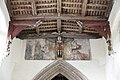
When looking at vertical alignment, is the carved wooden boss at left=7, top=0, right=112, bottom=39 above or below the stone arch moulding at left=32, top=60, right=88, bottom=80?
above

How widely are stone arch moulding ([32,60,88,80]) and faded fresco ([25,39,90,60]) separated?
311 mm

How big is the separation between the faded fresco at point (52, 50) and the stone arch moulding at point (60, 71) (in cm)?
31

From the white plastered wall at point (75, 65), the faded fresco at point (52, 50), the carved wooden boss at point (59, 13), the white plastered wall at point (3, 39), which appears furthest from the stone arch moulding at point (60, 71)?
the carved wooden boss at point (59, 13)

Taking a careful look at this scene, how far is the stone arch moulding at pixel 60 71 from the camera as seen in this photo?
10.1m

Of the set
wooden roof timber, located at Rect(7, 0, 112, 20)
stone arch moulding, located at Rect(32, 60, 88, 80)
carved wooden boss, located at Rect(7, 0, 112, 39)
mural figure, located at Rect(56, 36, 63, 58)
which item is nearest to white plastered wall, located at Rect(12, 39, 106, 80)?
stone arch moulding, located at Rect(32, 60, 88, 80)

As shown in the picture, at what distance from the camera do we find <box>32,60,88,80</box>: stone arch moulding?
1009 centimetres

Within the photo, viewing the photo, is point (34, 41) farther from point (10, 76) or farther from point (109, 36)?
point (109, 36)

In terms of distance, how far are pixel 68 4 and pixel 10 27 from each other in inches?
92.4

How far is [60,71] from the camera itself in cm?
1045

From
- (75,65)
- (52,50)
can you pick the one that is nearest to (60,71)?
(75,65)

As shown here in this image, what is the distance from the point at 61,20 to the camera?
9.94m

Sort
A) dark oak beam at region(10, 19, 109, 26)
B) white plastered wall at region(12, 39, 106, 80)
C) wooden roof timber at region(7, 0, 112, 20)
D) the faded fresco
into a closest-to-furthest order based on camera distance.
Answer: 1. wooden roof timber at region(7, 0, 112, 20)
2. dark oak beam at region(10, 19, 109, 26)
3. white plastered wall at region(12, 39, 106, 80)
4. the faded fresco

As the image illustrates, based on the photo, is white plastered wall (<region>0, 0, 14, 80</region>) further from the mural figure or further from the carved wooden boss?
the mural figure

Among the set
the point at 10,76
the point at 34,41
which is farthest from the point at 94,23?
the point at 10,76
